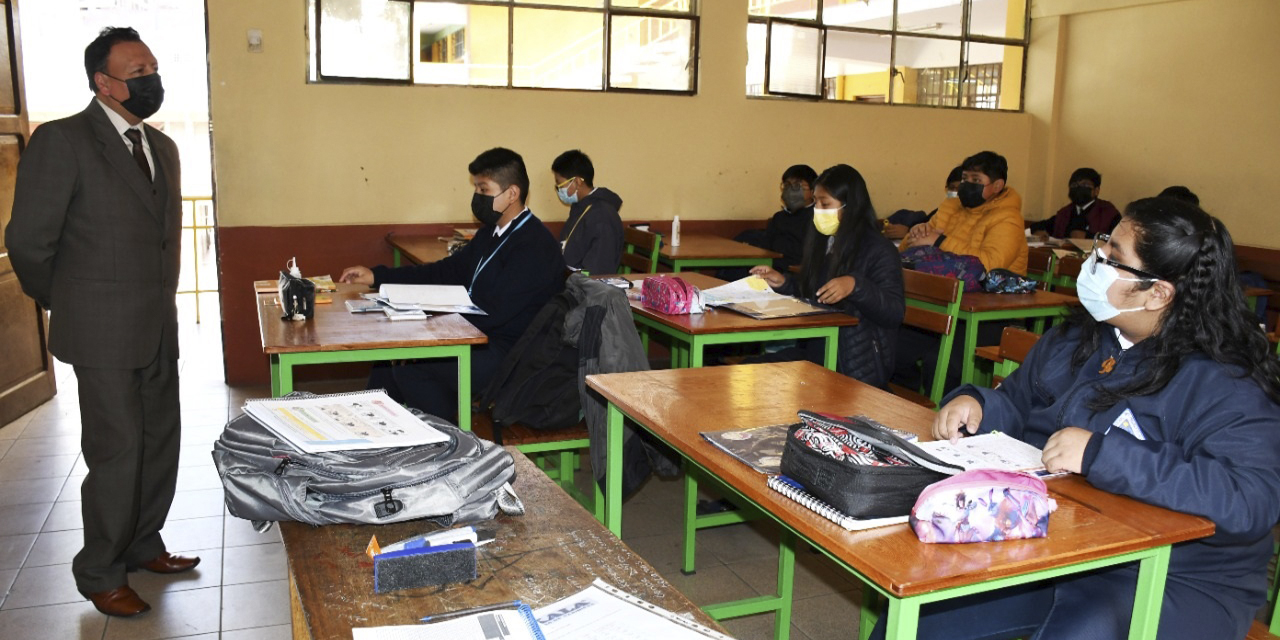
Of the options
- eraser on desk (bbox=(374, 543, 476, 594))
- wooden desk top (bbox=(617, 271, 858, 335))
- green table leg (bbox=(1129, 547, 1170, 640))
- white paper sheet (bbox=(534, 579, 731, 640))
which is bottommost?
green table leg (bbox=(1129, 547, 1170, 640))

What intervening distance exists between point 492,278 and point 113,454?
4.27 ft

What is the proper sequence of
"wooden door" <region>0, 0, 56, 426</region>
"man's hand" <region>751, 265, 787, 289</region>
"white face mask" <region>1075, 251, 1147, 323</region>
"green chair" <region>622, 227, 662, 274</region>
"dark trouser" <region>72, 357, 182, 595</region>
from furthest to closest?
1. "green chair" <region>622, 227, 662, 274</region>
2. "wooden door" <region>0, 0, 56, 426</region>
3. "man's hand" <region>751, 265, 787, 289</region>
4. "dark trouser" <region>72, 357, 182, 595</region>
5. "white face mask" <region>1075, 251, 1147, 323</region>

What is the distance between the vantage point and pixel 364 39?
5387mm

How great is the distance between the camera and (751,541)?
331 centimetres

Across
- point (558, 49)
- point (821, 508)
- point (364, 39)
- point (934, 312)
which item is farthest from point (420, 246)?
point (821, 508)

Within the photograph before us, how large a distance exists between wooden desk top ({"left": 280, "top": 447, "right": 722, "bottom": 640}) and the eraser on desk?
1 centimetres

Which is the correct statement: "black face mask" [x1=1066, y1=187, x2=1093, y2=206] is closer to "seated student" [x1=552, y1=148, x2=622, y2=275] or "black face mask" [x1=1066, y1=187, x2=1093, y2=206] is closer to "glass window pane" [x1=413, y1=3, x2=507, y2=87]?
"seated student" [x1=552, y1=148, x2=622, y2=275]

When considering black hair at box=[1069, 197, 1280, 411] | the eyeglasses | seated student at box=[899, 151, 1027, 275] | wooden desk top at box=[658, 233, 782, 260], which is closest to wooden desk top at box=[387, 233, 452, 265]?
wooden desk top at box=[658, 233, 782, 260]

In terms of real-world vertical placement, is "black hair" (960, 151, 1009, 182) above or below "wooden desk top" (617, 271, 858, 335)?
above

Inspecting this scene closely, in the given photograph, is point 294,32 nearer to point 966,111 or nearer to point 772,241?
point 772,241

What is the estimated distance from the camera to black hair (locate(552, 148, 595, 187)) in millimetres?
5102

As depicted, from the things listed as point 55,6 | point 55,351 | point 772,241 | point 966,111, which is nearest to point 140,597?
point 55,351

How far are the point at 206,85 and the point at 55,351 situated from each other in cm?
299

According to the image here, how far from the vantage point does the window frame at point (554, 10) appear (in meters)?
5.32
